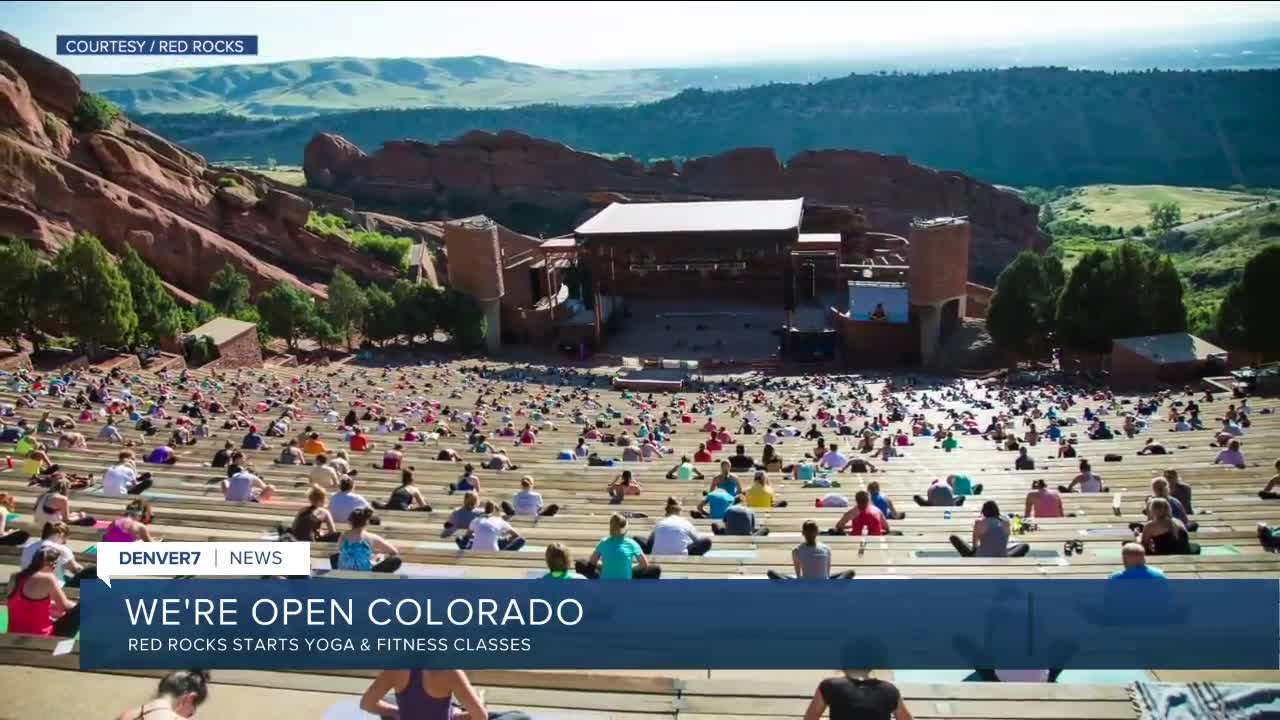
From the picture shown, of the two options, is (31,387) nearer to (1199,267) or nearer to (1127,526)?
(1127,526)

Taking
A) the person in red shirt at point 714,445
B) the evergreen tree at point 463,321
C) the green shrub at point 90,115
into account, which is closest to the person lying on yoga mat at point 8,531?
the person in red shirt at point 714,445

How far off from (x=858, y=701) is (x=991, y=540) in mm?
4096

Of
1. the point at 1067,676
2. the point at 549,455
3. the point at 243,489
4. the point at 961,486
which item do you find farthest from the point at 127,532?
the point at 549,455

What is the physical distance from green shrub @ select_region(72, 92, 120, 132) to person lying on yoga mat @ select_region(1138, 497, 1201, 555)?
54.6 meters

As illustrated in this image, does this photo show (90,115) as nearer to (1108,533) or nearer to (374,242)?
(374,242)

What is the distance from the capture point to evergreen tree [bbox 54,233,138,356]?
33594 millimetres

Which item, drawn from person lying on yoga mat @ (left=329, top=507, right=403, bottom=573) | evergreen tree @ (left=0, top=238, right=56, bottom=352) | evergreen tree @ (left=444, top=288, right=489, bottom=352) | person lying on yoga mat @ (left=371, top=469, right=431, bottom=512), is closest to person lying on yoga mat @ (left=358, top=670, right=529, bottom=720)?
person lying on yoga mat @ (left=329, top=507, right=403, bottom=573)

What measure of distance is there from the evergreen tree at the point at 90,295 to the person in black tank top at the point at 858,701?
110ft

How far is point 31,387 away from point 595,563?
75.5 ft

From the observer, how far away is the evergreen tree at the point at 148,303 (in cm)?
3716

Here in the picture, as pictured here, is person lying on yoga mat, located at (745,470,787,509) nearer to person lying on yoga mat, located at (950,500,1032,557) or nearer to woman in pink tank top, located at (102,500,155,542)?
person lying on yoga mat, located at (950,500,1032,557)

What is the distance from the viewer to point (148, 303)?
3725cm

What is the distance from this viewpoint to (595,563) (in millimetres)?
8070

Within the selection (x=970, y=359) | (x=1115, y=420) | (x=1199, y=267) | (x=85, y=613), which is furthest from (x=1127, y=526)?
(x=1199, y=267)
